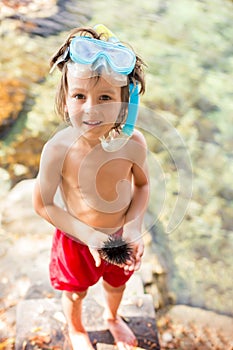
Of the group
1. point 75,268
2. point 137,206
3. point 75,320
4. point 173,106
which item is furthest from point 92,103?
point 173,106

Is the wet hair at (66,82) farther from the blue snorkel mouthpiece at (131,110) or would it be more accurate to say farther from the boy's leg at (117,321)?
the boy's leg at (117,321)

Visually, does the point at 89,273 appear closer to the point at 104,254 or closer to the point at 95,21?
the point at 104,254

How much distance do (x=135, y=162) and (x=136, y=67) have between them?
10.0 inches

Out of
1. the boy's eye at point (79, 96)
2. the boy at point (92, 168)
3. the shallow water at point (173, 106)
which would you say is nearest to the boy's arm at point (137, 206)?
the boy at point (92, 168)

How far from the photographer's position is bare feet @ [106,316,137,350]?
1514 millimetres

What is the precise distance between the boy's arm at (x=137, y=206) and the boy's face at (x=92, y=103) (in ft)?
0.58

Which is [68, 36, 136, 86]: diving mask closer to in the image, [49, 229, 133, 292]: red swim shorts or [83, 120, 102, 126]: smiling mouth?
[83, 120, 102, 126]: smiling mouth

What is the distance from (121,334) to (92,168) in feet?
1.99

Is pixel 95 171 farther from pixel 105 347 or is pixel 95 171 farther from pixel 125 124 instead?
pixel 105 347

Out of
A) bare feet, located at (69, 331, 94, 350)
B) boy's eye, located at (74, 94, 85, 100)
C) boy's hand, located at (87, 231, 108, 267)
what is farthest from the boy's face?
bare feet, located at (69, 331, 94, 350)

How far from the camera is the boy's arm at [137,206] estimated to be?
1.31 metres

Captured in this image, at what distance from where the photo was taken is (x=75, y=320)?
1496 millimetres

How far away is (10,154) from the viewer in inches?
106

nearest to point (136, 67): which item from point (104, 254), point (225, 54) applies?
point (104, 254)
